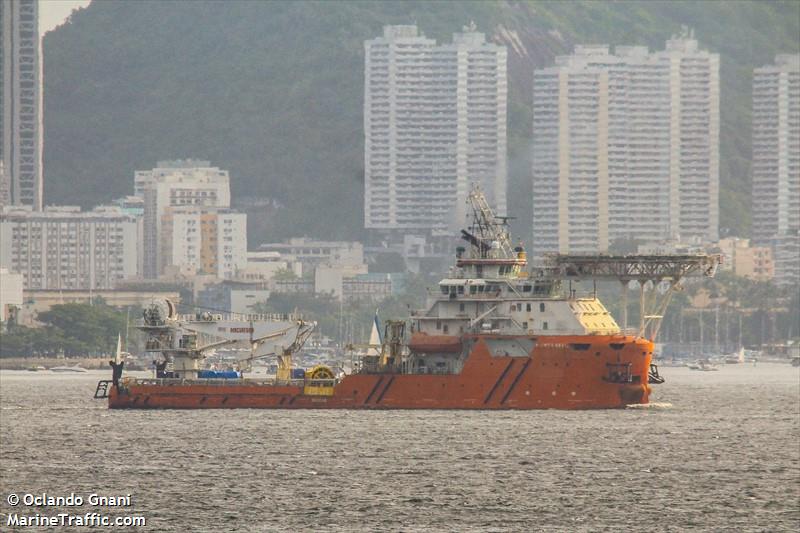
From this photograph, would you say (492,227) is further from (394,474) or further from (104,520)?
(104,520)

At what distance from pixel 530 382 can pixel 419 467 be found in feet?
86.8

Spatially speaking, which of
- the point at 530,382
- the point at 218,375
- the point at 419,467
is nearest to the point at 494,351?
the point at 530,382

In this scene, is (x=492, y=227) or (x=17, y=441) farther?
(x=492, y=227)

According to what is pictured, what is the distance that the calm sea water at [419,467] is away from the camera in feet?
259

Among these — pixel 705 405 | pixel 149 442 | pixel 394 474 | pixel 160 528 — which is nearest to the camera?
pixel 160 528

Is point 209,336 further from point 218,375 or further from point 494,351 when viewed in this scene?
point 494,351

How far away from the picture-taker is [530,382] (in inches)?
4692

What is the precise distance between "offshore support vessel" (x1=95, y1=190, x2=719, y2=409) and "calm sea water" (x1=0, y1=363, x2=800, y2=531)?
1.47 meters

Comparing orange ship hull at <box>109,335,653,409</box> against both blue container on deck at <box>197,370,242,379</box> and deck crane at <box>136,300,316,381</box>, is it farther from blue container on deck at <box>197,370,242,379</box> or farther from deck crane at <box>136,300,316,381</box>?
blue container on deck at <box>197,370,242,379</box>

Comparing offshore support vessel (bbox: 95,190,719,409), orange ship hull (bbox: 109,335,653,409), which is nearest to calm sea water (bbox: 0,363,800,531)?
orange ship hull (bbox: 109,335,653,409)

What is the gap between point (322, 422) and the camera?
378ft

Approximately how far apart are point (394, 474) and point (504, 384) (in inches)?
1137

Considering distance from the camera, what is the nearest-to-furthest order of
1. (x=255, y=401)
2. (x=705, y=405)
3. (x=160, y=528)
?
1. (x=160, y=528)
2. (x=255, y=401)
3. (x=705, y=405)

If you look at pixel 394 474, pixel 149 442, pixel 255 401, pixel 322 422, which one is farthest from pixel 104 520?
pixel 255 401
